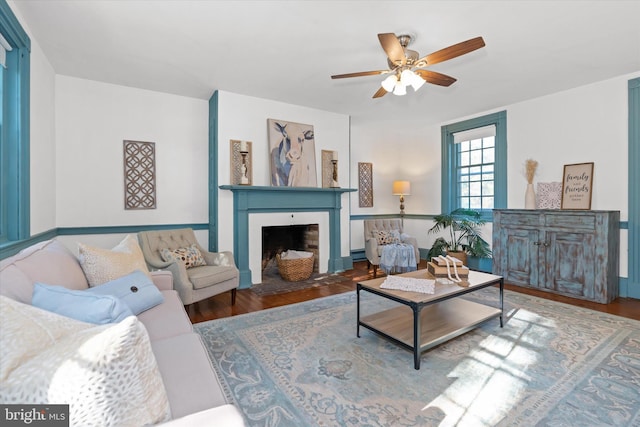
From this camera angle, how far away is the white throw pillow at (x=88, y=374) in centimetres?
68

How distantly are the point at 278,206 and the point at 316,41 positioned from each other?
2.30 m

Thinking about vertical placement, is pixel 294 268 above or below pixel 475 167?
below

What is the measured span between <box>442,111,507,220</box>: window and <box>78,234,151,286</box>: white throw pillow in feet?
16.5

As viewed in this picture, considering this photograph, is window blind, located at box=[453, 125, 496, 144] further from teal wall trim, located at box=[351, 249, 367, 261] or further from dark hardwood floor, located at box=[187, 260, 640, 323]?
teal wall trim, located at box=[351, 249, 367, 261]

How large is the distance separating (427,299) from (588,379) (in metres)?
1.08

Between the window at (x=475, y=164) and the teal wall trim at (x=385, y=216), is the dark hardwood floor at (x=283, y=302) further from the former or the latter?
the teal wall trim at (x=385, y=216)

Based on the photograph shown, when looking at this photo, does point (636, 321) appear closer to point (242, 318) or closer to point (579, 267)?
point (579, 267)

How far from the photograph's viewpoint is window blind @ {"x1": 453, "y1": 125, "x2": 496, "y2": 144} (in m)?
4.96

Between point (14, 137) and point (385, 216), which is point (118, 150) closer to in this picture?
point (14, 137)

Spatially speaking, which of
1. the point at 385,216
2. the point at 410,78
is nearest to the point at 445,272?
the point at 410,78

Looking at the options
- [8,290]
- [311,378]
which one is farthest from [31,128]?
[311,378]

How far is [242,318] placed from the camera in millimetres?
3029

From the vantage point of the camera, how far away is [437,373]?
2037mm

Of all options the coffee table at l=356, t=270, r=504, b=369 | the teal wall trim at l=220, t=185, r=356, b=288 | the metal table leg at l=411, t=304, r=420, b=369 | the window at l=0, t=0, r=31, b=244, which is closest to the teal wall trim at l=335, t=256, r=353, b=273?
the teal wall trim at l=220, t=185, r=356, b=288
